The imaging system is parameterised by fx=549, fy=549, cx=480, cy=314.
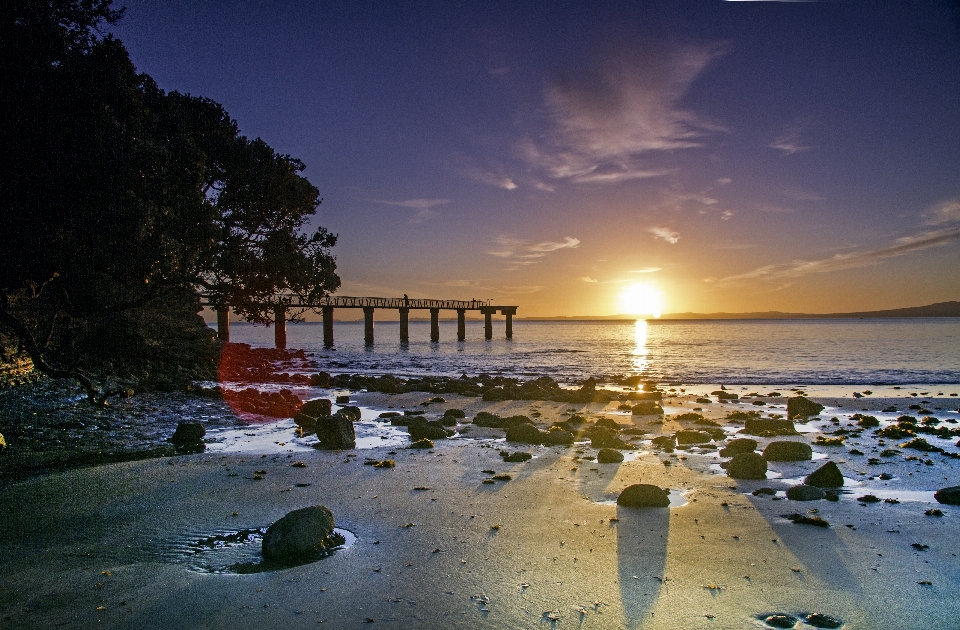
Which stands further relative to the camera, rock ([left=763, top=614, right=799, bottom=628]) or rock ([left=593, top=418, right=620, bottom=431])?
rock ([left=593, top=418, right=620, bottom=431])

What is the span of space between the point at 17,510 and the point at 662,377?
29.7 m

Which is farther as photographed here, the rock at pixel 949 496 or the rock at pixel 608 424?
the rock at pixel 608 424

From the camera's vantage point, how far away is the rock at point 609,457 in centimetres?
972

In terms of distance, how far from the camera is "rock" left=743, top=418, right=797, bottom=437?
1280cm

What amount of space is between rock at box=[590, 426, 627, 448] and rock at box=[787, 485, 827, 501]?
12.5 feet

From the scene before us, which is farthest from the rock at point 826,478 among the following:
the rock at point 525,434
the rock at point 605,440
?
the rock at point 525,434

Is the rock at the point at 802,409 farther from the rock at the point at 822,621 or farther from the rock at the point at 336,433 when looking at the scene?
the rock at the point at 822,621

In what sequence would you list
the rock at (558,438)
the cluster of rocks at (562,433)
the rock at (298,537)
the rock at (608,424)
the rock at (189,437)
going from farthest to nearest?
the rock at (608,424) → the rock at (558,438) → the cluster of rocks at (562,433) → the rock at (189,437) → the rock at (298,537)

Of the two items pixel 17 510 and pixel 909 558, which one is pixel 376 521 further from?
pixel 909 558

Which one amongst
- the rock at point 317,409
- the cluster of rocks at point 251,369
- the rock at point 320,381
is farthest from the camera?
the cluster of rocks at point 251,369

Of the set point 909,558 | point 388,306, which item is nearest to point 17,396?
point 909,558

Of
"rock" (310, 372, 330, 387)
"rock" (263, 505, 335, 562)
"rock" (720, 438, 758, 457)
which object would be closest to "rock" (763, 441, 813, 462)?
"rock" (720, 438, 758, 457)

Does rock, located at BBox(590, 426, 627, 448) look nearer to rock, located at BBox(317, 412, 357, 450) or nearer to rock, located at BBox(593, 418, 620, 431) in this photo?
rock, located at BBox(593, 418, 620, 431)

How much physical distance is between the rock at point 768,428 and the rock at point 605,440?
377cm
